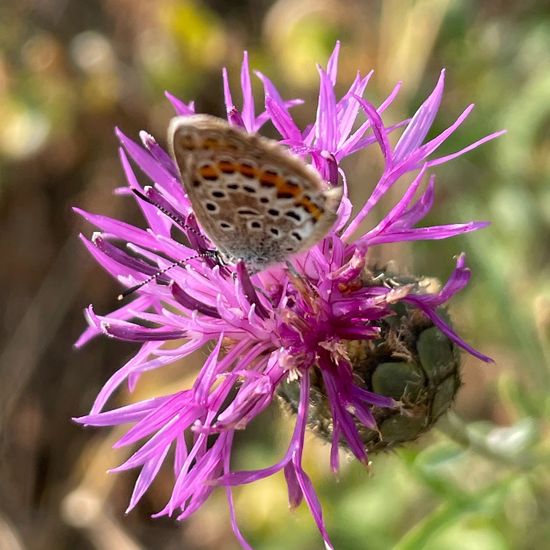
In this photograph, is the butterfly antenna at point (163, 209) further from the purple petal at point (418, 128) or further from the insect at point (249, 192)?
the purple petal at point (418, 128)

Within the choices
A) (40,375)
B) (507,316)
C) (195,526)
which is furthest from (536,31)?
(40,375)

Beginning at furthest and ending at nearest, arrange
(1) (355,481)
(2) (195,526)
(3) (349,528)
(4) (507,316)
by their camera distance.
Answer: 1. (2) (195,526)
2. (1) (355,481)
3. (3) (349,528)
4. (4) (507,316)

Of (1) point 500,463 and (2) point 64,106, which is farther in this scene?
(2) point 64,106

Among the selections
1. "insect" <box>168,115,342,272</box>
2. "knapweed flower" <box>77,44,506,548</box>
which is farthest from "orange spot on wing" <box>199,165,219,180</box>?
"knapweed flower" <box>77,44,506,548</box>

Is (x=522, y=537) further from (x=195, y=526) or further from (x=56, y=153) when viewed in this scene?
(x=56, y=153)

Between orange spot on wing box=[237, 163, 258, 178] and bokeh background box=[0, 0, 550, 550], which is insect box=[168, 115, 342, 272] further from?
bokeh background box=[0, 0, 550, 550]

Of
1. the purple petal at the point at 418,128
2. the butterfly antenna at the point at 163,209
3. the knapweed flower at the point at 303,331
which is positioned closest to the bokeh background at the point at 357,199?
the knapweed flower at the point at 303,331

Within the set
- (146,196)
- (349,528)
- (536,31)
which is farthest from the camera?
(536,31)
